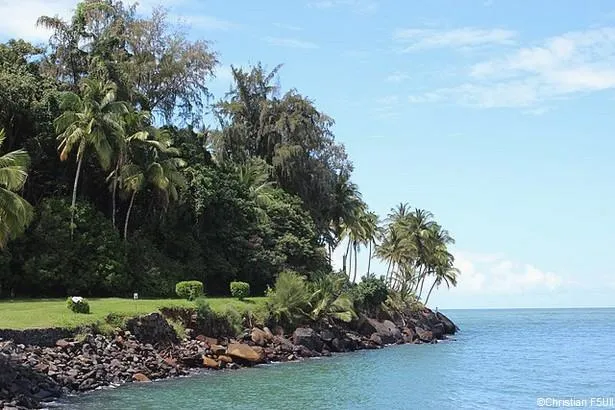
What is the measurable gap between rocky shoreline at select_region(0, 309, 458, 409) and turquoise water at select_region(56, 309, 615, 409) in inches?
46.3

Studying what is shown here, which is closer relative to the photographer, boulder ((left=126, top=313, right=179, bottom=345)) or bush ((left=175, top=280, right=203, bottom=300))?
boulder ((left=126, top=313, right=179, bottom=345))

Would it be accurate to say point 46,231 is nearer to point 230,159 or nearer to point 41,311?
point 41,311

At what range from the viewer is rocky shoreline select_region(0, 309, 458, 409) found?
25.2m

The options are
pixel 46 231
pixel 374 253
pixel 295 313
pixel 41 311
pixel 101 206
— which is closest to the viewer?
pixel 41 311

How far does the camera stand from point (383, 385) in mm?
32281

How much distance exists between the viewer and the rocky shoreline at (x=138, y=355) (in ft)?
82.5

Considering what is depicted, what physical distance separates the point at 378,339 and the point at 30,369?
110 feet

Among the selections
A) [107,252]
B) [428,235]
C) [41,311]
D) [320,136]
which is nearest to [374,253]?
[428,235]

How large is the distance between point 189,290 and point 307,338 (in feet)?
26.3

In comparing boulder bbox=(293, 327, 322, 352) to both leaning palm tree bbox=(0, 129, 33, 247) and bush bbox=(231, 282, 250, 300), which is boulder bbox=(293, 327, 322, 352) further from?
leaning palm tree bbox=(0, 129, 33, 247)

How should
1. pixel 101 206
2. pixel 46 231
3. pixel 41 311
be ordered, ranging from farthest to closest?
pixel 101 206
pixel 46 231
pixel 41 311

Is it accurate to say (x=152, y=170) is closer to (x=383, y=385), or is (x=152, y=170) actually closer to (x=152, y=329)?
(x=152, y=329)

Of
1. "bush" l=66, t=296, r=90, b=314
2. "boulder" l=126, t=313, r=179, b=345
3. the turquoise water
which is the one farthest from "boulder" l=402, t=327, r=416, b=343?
"bush" l=66, t=296, r=90, b=314

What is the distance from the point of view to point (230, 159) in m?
Result: 64.9
